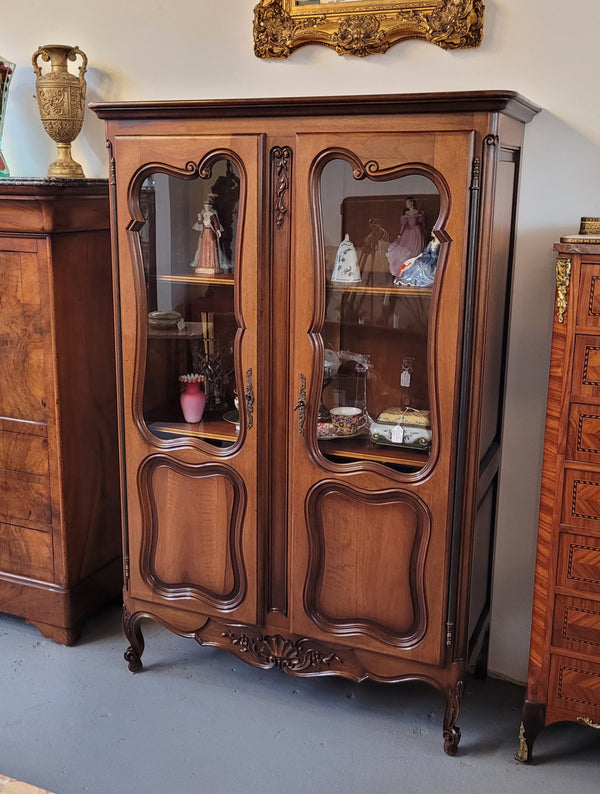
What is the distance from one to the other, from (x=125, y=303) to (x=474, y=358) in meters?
0.94

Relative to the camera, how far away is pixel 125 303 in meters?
2.17

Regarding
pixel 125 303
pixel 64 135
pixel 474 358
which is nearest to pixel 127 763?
pixel 125 303

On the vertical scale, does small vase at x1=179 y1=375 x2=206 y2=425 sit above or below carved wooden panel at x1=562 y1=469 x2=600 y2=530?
above

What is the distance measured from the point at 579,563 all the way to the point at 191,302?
3.89 feet

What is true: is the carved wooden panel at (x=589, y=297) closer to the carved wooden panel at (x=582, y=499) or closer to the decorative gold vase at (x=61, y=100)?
the carved wooden panel at (x=582, y=499)

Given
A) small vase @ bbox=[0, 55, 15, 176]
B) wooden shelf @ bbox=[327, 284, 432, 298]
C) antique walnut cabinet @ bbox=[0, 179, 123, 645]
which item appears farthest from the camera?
small vase @ bbox=[0, 55, 15, 176]

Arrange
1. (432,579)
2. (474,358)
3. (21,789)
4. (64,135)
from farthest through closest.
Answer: (64,135) < (432,579) < (474,358) < (21,789)

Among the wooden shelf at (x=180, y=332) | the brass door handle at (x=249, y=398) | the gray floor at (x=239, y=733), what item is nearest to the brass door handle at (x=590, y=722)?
the gray floor at (x=239, y=733)

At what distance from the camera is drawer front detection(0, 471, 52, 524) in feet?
8.21

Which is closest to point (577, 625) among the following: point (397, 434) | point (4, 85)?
point (397, 434)

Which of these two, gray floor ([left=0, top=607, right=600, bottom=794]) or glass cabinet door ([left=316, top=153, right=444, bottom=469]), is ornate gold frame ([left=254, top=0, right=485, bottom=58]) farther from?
gray floor ([left=0, top=607, right=600, bottom=794])

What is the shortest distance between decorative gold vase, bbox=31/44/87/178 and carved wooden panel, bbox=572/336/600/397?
65.3 inches

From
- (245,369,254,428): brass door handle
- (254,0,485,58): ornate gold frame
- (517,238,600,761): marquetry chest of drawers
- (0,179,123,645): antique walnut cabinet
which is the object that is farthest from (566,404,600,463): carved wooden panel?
(0,179,123,645): antique walnut cabinet

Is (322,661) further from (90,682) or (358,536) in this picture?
(90,682)
